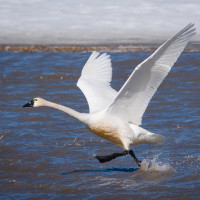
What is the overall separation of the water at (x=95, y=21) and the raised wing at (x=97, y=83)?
23.5 feet

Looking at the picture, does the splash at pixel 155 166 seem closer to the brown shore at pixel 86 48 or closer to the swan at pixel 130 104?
the swan at pixel 130 104

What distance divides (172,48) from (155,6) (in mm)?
11954

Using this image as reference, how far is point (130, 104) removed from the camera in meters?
6.61

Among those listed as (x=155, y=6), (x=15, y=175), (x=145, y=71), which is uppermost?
(x=155, y=6)

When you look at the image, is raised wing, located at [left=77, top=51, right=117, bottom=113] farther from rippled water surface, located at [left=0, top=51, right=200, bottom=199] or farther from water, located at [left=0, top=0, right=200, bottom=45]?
water, located at [left=0, top=0, right=200, bottom=45]

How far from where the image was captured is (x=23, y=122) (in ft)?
28.8

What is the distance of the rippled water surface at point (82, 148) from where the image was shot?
5734 mm

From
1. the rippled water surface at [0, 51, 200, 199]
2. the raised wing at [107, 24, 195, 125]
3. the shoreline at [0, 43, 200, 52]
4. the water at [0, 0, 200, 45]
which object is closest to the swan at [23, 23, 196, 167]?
the raised wing at [107, 24, 195, 125]

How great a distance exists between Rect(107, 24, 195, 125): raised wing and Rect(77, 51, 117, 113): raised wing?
422 millimetres

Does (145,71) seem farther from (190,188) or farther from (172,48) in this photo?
(190,188)

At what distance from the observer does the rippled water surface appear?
573 cm

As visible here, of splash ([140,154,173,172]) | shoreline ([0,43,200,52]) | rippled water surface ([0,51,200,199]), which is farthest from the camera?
shoreline ([0,43,200,52])

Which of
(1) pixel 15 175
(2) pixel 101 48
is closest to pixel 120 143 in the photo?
(1) pixel 15 175

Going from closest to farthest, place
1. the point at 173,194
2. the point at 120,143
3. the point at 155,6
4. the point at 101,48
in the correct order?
the point at 173,194
the point at 120,143
the point at 101,48
the point at 155,6
